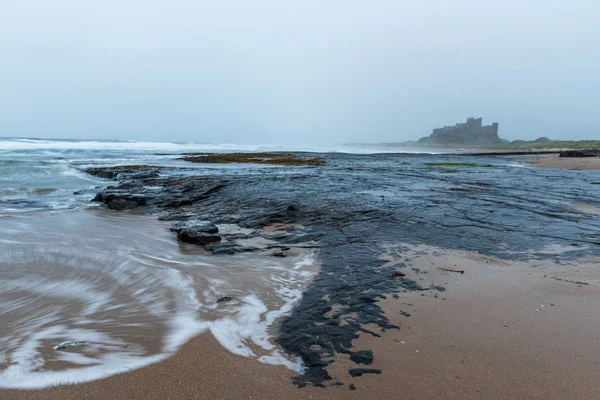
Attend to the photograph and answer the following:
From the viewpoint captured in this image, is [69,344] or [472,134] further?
[472,134]

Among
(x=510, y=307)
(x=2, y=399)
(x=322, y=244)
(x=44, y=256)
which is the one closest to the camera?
(x=2, y=399)

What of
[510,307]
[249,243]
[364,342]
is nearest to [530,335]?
[510,307]

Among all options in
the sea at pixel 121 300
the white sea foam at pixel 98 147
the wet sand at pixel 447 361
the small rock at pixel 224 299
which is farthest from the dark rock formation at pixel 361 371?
the white sea foam at pixel 98 147

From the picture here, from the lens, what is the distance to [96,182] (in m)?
16.1

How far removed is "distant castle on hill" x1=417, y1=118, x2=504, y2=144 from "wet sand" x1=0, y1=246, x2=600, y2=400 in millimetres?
130311

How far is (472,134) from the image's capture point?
125500 mm

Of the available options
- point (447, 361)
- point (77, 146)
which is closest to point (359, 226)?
point (447, 361)

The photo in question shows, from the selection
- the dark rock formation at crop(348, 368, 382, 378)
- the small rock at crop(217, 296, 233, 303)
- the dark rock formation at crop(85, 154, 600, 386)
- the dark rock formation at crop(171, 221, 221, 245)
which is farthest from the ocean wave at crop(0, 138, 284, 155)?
the dark rock formation at crop(348, 368, 382, 378)

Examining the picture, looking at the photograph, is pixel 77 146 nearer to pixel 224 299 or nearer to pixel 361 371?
pixel 224 299

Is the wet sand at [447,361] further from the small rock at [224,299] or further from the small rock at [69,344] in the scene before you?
the small rock at [224,299]

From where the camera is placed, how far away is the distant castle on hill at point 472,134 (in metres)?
122

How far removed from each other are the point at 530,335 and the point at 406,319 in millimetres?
940

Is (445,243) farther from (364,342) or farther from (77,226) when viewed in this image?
(77,226)

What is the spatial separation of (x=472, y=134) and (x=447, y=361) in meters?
140
